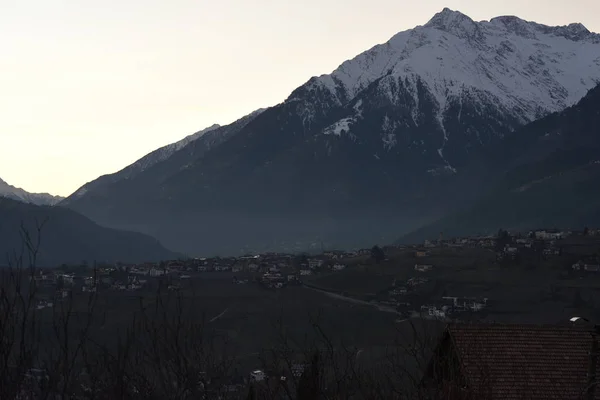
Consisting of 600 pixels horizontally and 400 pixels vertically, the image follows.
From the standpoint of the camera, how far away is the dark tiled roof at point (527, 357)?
2152cm

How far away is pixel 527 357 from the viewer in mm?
22312

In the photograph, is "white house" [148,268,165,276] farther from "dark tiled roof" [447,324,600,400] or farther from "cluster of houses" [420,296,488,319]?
"dark tiled roof" [447,324,600,400]

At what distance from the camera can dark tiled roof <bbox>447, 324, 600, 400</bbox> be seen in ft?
70.6

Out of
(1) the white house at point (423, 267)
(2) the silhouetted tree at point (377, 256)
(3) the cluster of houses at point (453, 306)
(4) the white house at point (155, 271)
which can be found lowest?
(3) the cluster of houses at point (453, 306)

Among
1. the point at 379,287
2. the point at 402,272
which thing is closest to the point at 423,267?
the point at 402,272

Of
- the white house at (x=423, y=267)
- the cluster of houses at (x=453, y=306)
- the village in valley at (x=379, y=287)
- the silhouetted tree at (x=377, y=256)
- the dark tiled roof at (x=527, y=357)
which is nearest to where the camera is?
the dark tiled roof at (x=527, y=357)

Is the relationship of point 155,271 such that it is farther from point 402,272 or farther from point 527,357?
point 527,357

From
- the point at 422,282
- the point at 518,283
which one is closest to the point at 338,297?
the point at 422,282

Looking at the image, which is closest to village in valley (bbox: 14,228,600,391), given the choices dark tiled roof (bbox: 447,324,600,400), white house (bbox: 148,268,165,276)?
white house (bbox: 148,268,165,276)

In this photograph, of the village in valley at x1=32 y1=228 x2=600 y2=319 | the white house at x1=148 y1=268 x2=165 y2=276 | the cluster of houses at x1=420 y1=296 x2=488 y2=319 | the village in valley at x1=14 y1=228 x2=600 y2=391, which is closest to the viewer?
the village in valley at x1=14 y1=228 x2=600 y2=391

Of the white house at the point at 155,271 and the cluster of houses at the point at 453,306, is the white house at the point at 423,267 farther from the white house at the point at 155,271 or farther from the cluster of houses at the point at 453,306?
the white house at the point at 155,271

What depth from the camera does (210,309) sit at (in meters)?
101

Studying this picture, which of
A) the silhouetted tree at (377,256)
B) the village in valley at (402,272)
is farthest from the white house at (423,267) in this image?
the silhouetted tree at (377,256)

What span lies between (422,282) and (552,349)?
9715cm
